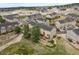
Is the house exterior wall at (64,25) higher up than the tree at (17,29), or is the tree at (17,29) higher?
the house exterior wall at (64,25)

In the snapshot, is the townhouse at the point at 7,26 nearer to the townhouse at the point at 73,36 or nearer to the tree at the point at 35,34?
the tree at the point at 35,34

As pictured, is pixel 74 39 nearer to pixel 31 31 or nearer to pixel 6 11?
pixel 31 31

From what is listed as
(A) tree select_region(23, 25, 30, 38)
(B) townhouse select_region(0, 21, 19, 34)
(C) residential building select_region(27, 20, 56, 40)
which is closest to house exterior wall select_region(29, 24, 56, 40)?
(C) residential building select_region(27, 20, 56, 40)

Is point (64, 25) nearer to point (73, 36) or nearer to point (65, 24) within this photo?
point (65, 24)

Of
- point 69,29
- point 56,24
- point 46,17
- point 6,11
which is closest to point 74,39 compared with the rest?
point 69,29

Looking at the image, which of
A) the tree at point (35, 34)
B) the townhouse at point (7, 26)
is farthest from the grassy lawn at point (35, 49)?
the townhouse at point (7, 26)
